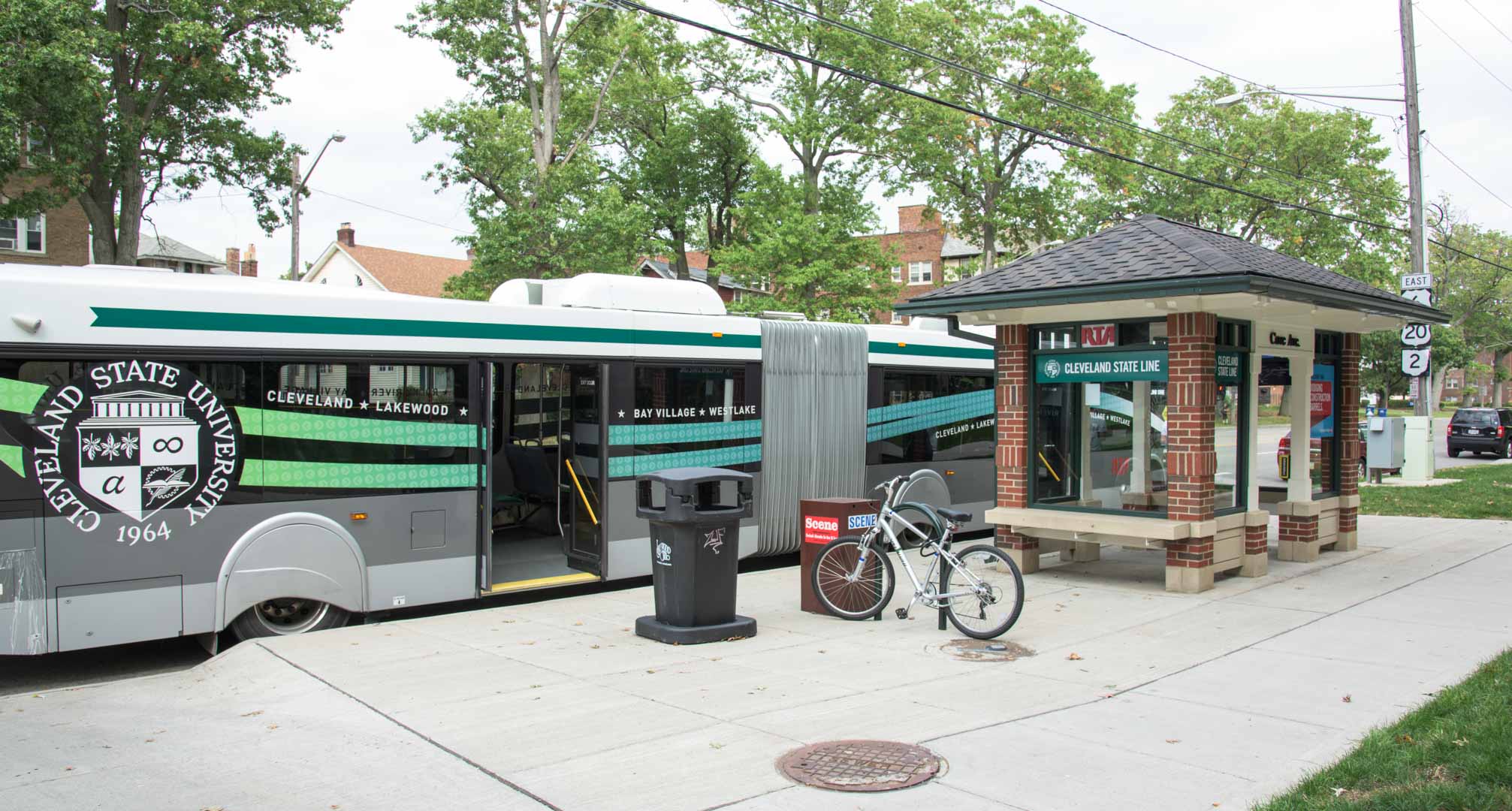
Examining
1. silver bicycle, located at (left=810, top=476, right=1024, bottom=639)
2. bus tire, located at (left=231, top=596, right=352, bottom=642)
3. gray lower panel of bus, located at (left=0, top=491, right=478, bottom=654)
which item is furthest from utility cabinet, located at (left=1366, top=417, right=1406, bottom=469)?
bus tire, located at (left=231, top=596, right=352, bottom=642)

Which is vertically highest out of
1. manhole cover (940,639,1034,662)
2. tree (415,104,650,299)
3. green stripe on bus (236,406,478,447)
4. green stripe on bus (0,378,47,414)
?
tree (415,104,650,299)

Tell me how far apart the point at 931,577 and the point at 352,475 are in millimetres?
4792

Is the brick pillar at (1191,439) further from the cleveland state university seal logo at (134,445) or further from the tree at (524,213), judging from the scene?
the tree at (524,213)

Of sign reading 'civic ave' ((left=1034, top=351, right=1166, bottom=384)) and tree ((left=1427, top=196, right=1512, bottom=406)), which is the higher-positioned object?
tree ((left=1427, top=196, right=1512, bottom=406))

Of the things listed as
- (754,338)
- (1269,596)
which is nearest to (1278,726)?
(1269,596)

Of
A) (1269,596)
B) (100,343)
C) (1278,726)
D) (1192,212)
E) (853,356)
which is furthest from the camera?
(1192,212)

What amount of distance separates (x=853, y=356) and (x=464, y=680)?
23.3 ft

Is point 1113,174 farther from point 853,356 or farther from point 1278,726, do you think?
point 1278,726

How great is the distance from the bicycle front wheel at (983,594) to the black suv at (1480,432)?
36.3 meters

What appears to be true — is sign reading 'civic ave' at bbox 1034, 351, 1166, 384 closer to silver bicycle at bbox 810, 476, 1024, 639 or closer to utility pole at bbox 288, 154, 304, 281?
silver bicycle at bbox 810, 476, 1024, 639

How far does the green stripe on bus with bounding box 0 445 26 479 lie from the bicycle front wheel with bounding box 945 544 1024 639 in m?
6.63

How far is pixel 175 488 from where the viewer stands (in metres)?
7.68

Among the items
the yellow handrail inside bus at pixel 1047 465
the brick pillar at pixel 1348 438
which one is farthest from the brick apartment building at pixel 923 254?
the yellow handrail inside bus at pixel 1047 465

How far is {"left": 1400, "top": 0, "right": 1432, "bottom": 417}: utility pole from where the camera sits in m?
20.2
